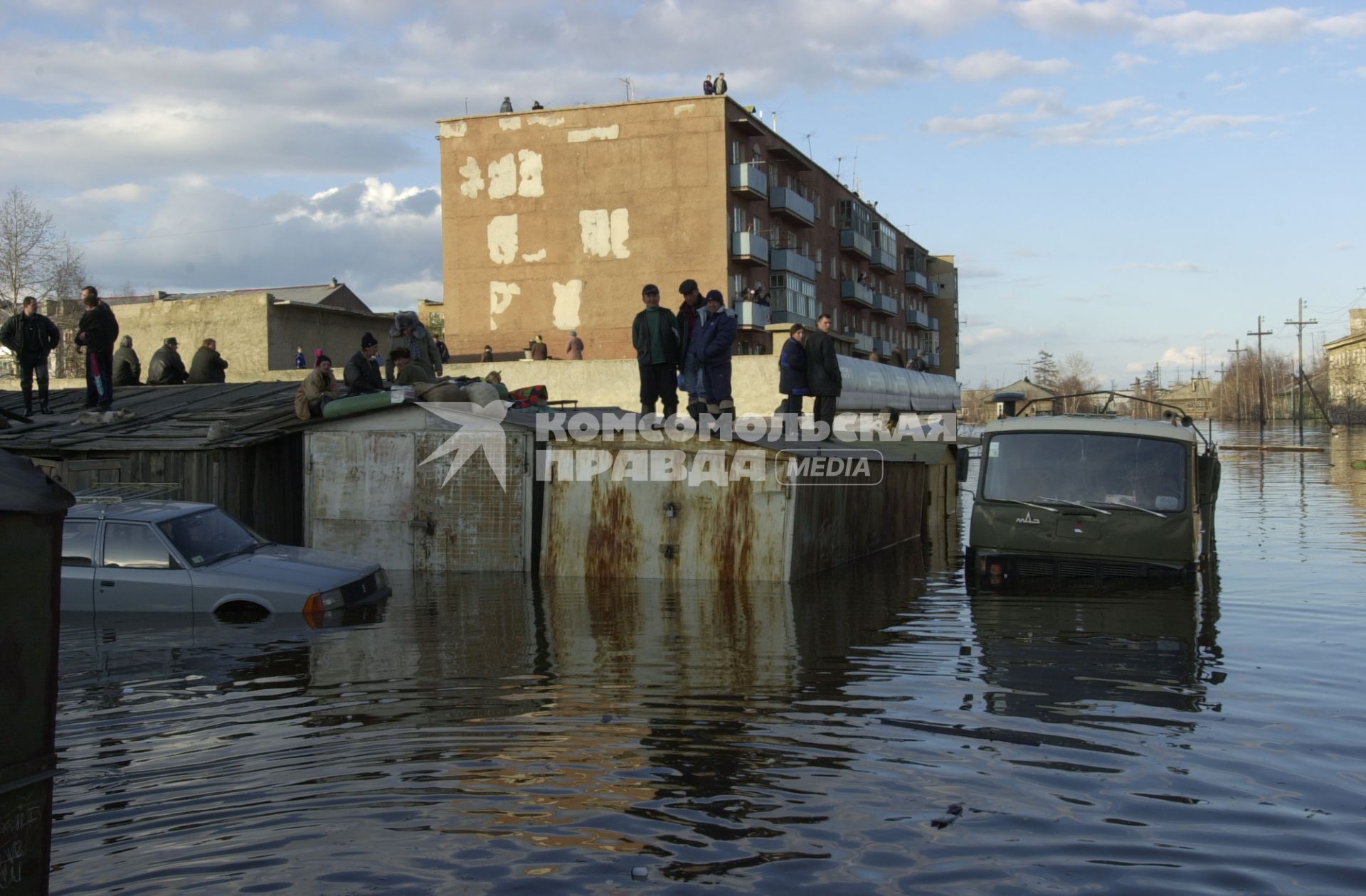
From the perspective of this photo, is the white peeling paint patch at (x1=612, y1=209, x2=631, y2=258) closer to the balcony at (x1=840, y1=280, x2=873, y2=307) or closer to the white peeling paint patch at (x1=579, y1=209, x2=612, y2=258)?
the white peeling paint patch at (x1=579, y1=209, x2=612, y2=258)

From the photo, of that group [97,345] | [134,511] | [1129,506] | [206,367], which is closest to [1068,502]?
[1129,506]

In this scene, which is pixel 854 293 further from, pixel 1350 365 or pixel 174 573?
pixel 174 573

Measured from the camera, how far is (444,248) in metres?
53.2

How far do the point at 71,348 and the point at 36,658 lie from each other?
80.5 m

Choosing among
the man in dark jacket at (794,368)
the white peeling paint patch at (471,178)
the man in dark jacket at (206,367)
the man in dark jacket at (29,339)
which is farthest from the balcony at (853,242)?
the man in dark jacket at (29,339)

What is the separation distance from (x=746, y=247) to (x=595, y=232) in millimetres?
6396

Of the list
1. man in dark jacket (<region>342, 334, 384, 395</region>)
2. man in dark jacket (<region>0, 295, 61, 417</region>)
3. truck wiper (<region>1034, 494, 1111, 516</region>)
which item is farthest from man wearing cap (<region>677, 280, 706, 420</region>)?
man in dark jacket (<region>0, 295, 61, 417</region>)

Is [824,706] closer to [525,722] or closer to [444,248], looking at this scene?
[525,722]

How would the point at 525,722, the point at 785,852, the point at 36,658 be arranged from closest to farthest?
the point at 36,658
the point at 785,852
the point at 525,722

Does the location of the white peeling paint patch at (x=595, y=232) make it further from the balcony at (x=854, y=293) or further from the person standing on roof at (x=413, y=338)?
the person standing on roof at (x=413, y=338)

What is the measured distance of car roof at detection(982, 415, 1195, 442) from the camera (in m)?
13.1

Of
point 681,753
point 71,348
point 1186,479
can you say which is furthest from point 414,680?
point 71,348

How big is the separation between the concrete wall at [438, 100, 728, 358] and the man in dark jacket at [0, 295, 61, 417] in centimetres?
3230

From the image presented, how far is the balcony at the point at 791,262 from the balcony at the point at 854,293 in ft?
33.8
